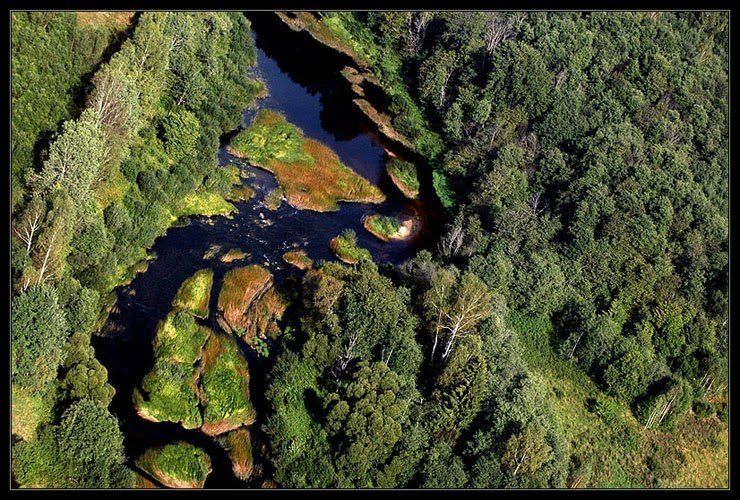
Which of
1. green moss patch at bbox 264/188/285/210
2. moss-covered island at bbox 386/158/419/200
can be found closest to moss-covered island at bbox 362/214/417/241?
moss-covered island at bbox 386/158/419/200

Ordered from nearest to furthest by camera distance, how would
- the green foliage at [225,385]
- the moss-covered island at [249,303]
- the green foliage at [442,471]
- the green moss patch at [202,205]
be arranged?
1. the green foliage at [442,471]
2. the green foliage at [225,385]
3. the moss-covered island at [249,303]
4. the green moss patch at [202,205]

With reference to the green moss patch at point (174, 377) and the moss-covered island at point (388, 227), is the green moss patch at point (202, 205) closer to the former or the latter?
the green moss patch at point (174, 377)

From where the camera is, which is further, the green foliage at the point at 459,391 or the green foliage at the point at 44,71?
the green foliage at the point at 44,71

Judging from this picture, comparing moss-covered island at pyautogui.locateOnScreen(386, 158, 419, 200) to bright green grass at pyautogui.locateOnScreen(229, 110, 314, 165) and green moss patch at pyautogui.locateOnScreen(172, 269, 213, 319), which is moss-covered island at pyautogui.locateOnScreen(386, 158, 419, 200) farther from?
green moss patch at pyautogui.locateOnScreen(172, 269, 213, 319)

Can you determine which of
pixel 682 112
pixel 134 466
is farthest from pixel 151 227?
pixel 682 112

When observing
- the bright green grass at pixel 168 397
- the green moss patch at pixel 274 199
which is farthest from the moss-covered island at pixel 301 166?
the bright green grass at pixel 168 397

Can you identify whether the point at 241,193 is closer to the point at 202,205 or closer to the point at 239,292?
the point at 202,205
